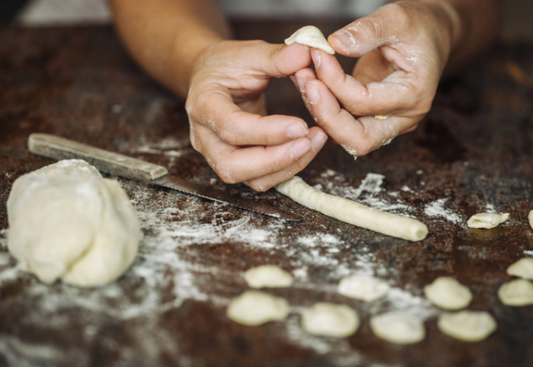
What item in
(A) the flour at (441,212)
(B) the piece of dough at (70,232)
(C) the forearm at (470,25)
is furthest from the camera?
(C) the forearm at (470,25)

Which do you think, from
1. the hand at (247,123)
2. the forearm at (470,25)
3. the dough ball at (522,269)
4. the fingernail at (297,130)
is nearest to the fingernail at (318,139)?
the hand at (247,123)

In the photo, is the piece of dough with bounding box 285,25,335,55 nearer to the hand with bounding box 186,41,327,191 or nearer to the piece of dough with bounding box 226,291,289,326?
the hand with bounding box 186,41,327,191

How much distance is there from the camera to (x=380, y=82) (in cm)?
147

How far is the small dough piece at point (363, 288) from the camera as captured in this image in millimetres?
1164

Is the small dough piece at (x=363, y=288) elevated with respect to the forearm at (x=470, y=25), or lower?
lower

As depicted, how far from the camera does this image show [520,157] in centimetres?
190

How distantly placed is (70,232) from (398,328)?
0.80m

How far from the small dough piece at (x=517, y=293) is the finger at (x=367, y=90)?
61 centimetres

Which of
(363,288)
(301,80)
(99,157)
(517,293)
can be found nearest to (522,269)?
(517,293)

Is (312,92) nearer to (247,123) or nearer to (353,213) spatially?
(247,123)

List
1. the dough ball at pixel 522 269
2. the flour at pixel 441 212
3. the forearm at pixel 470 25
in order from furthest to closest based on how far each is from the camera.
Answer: the forearm at pixel 470 25
the flour at pixel 441 212
the dough ball at pixel 522 269

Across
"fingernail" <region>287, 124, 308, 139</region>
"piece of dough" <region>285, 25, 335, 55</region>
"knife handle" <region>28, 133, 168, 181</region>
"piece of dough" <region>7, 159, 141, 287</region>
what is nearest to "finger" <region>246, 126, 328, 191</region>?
"fingernail" <region>287, 124, 308, 139</region>

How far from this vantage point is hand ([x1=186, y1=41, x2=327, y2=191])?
134 cm

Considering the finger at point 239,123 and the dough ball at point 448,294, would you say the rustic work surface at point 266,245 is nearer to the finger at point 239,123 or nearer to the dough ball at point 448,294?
the dough ball at point 448,294
